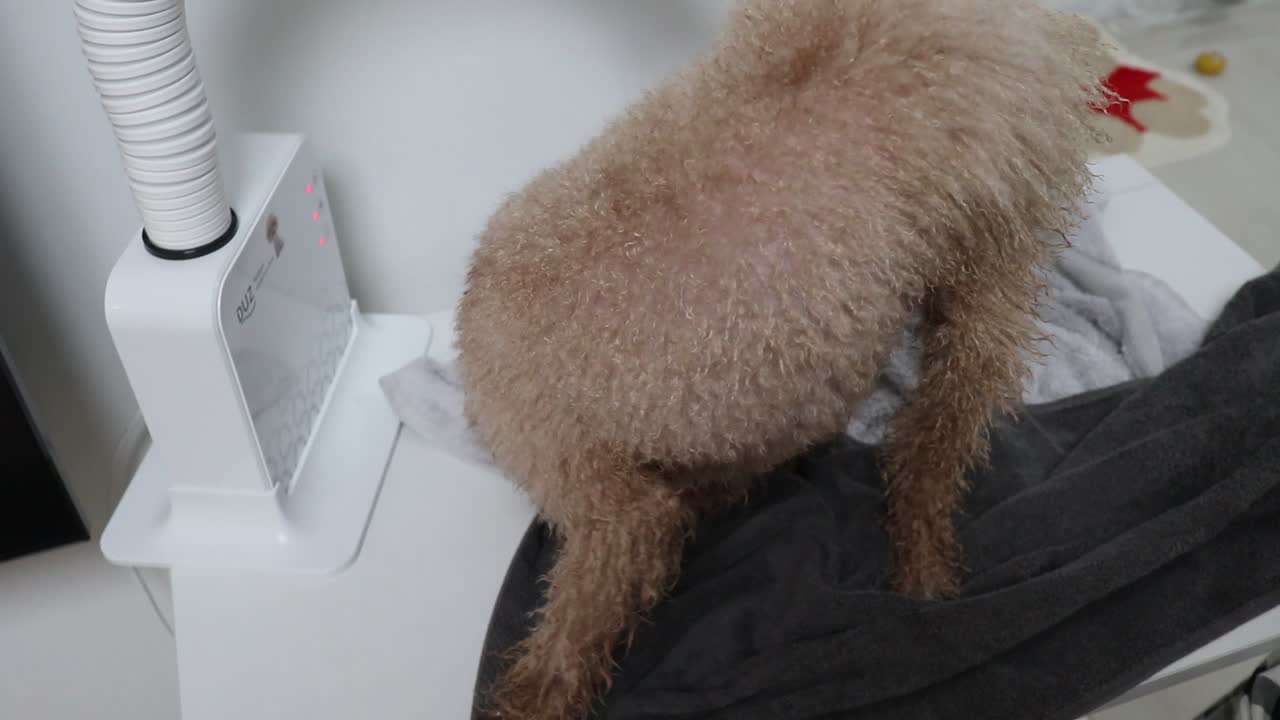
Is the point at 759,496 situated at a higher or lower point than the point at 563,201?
lower

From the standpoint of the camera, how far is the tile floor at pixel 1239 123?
129 centimetres

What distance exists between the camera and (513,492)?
808mm

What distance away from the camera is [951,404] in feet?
2.14

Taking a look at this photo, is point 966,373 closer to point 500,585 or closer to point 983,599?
point 983,599

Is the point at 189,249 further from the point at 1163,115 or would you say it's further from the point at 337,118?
the point at 1163,115

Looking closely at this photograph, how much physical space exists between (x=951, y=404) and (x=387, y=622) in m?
0.46

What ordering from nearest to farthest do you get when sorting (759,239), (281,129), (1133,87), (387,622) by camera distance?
(759,239) → (387,622) → (281,129) → (1133,87)

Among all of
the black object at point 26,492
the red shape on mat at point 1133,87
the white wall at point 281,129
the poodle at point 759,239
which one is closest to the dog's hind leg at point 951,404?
the poodle at point 759,239

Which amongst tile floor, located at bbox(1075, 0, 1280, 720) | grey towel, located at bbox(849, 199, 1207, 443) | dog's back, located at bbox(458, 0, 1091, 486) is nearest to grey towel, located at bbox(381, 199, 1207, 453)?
grey towel, located at bbox(849, 199, 1207, 443)

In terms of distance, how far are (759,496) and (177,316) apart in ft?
1.52

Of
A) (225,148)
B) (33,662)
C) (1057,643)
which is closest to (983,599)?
(1057,643)

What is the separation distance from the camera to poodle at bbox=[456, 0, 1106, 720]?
18.5 inches

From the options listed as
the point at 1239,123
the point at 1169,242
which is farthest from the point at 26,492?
the point at 1239,123

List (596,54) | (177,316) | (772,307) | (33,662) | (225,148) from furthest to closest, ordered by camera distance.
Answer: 1. (33,662)
2. (596,54)
3. (225,148)
4. (177,316)
5. (772,307)
